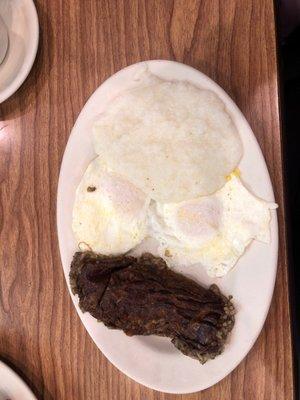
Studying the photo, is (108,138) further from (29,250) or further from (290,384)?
(290,384)

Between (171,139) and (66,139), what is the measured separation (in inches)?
18.0

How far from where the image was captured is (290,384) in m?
1.62

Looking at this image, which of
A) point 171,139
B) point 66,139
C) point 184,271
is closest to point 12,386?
point 184,271

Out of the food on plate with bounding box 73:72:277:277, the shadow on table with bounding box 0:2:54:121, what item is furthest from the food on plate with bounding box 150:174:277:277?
the shadow on table with bounding box 0:2:54:121

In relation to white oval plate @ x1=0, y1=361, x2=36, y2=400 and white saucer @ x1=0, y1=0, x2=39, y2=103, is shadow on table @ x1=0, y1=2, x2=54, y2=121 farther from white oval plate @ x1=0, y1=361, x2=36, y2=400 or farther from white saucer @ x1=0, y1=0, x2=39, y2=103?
white oval plate @ x1=0, y1=361, x2=36, y2=400

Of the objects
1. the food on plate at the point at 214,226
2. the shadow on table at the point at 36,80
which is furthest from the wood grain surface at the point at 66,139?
the food on plate at the point at 214,226

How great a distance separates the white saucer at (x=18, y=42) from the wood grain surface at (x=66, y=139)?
Result: 55 mm

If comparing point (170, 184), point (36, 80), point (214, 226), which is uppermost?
point (36, 80)

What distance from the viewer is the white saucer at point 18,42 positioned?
181cm

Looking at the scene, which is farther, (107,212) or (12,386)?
(12,386)

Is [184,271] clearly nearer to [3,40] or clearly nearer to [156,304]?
[156,304]

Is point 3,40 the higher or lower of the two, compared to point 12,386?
higher

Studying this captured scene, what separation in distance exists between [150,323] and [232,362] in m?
0.32

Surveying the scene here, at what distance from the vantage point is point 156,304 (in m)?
1.66
